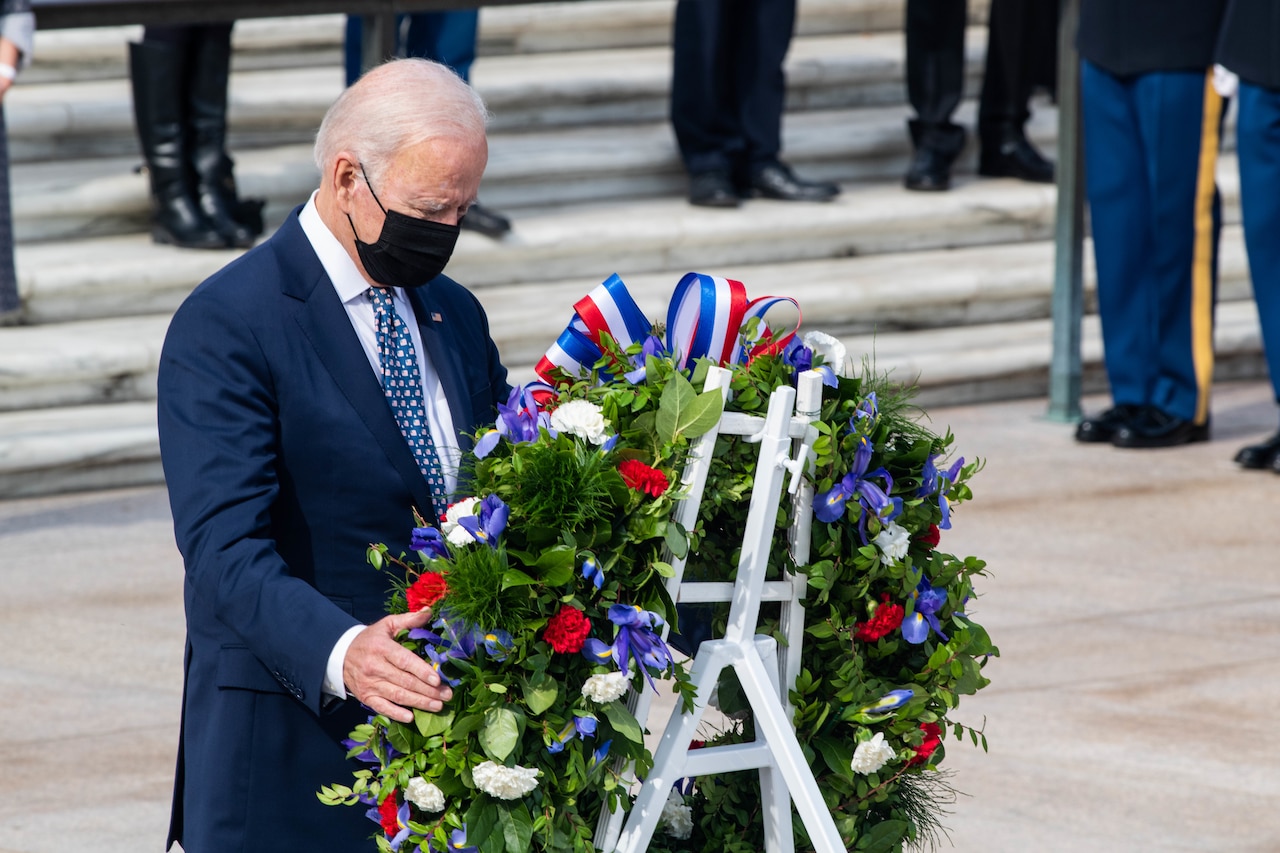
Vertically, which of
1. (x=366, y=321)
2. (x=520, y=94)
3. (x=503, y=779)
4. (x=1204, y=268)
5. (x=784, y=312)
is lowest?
(x=784, y=312)

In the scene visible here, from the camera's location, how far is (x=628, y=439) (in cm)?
229

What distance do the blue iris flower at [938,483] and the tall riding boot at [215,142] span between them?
5.01 meters

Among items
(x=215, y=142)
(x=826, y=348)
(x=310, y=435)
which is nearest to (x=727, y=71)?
(x=215, y=142)

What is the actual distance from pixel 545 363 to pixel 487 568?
40cm

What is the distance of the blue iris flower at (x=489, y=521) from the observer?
7.10 feet

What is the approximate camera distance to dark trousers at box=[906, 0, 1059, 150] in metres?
8.59

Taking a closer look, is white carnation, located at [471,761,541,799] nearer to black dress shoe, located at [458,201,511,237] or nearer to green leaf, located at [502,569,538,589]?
green leaf, located at [502,569,538,589]

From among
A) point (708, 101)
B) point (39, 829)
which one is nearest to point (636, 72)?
point (708, 101)

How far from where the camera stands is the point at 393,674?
2184 millimetres

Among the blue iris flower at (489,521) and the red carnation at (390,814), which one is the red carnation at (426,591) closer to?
the blue iris flower at (489,521)

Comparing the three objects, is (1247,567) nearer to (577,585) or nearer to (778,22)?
(778,22)

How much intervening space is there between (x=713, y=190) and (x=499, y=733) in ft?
20.5

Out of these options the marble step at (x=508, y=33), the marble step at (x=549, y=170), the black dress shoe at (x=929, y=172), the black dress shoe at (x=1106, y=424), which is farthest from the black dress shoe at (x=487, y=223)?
the black dress shoe at (x=1106, y=424)

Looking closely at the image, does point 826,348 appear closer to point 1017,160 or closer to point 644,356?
point 644,356
